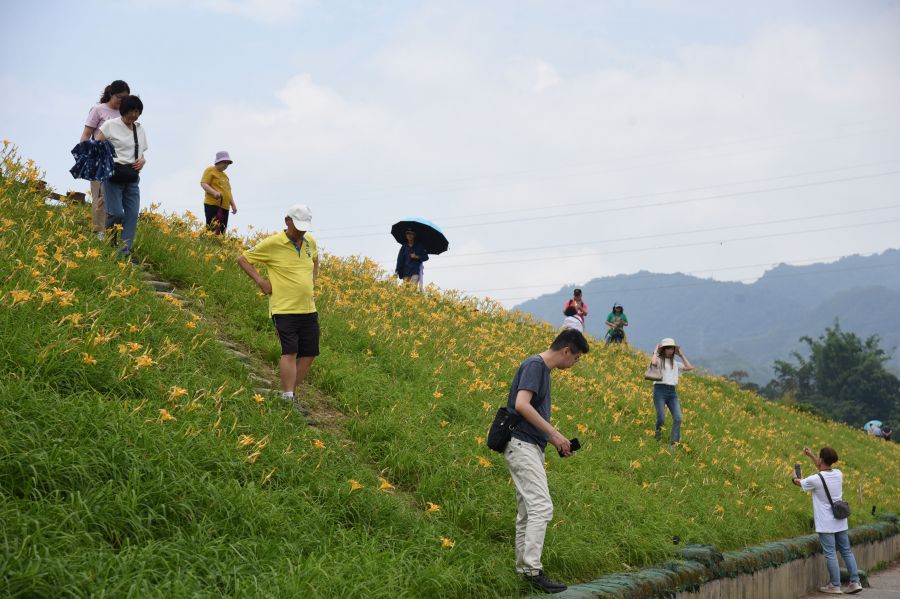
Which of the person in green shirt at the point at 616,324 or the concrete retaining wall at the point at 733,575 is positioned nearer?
the concrete retaining wall at the point at 733,575

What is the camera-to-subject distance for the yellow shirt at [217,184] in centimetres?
1184

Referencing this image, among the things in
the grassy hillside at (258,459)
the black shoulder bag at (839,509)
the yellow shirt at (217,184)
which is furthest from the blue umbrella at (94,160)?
the black shoulder bag at (839,509)

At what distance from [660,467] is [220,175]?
771 centimetres

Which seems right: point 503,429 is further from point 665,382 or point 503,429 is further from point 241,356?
point 665,382

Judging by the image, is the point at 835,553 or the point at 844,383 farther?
the point at 844,383

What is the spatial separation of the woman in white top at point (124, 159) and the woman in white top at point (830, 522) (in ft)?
26.5

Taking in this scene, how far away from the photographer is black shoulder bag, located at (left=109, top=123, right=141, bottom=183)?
24.9 feet

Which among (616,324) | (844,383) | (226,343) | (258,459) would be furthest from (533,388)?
(844,383)

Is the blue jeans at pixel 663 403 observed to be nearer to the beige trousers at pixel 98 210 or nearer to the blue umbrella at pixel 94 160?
the beige trousers at pixel 98 210

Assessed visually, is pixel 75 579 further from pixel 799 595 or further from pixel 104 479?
pixel 799 595

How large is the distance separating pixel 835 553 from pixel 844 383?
224 ft

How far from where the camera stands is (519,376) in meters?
5.30

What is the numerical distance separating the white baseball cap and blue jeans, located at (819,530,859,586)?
715 centimetres

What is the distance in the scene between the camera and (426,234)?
15.6 meters
